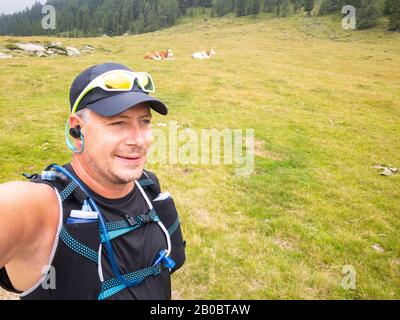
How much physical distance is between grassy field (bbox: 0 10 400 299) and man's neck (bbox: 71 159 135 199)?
11.7 feet

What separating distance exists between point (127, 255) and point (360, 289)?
5.23 metres

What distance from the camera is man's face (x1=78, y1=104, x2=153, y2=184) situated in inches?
110

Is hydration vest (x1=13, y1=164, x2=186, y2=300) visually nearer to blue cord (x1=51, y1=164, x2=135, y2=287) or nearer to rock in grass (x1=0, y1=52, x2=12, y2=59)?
blue cord (x1=51, y1=164, x2=135, y2=287)

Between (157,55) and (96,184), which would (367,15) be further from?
(96,184)

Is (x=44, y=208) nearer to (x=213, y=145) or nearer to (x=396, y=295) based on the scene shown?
(x=396, y=295)

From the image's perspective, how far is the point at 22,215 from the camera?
2205mm

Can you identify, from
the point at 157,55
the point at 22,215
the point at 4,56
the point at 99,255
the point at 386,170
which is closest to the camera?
→ the point at 22,215

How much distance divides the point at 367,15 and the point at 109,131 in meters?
88.6

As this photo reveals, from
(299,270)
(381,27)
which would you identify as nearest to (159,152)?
(299,270)

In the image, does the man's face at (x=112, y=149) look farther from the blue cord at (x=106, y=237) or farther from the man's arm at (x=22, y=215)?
the man's arm at (x=22, y=215)

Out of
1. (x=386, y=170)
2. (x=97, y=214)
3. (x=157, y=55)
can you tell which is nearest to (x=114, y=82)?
(x=97, y=214)

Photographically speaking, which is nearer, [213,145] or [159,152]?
[159,152]

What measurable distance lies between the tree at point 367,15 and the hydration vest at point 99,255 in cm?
8756
